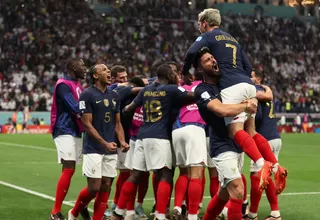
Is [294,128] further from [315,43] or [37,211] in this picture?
[37,211]

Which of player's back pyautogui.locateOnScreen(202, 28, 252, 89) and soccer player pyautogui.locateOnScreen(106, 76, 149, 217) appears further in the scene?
soccer player pyautogui.locateOnScreen(106, 76, 149, 217)

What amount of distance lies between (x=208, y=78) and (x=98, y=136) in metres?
1.79

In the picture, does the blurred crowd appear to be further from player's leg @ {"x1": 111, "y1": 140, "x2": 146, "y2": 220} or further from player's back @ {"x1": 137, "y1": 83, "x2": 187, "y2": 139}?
player's back @ {"x1": 137, "y1": 83, "x2": 187, "y2": 139}

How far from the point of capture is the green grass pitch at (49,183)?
11.5 meters

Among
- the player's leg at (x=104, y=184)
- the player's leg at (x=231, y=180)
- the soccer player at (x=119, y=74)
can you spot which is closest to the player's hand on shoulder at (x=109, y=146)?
the player's leg at (x=104, y=184)

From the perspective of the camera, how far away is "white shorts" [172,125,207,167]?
10023mm

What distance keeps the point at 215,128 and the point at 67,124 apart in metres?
2.92

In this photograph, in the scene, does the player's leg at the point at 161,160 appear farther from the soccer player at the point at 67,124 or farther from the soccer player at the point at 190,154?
the soccer player at the point at 67,124

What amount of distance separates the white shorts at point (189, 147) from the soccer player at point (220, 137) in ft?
5.00

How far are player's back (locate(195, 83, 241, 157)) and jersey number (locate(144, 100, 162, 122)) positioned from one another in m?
1.61

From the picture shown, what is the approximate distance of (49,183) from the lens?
15523 mm

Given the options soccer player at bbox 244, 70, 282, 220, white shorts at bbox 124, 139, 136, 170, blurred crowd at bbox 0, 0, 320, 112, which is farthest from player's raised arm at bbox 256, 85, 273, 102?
blurred crowd at bbox 0, 0, 320, 112

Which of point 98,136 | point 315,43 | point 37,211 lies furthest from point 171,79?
point 315,43

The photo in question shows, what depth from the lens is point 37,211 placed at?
11.4m
